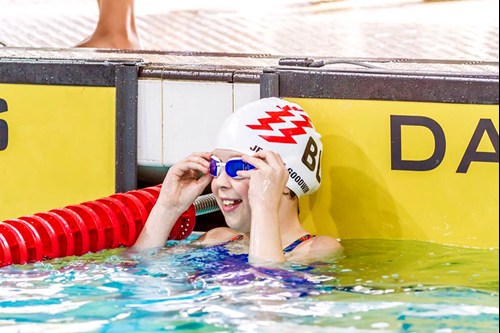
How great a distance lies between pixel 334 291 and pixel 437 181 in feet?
2.22

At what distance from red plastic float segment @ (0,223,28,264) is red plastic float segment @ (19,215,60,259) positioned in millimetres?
72

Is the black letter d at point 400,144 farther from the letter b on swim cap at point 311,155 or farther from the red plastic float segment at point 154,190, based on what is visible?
the red plastic float segment at point 154,190

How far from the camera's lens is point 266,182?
10.1ft

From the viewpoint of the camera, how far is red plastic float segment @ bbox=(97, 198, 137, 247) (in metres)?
3.48

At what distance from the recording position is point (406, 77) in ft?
11.0

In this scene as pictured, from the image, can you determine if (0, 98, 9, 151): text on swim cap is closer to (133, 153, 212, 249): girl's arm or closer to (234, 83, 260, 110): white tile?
(133, 153, 212, 249): girl's arm

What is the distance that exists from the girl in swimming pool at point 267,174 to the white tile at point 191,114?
29 centimetres

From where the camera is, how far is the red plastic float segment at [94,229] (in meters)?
3.39

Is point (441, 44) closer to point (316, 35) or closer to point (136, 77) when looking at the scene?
point (316, 35)

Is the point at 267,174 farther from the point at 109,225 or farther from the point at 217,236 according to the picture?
the point at 109,225

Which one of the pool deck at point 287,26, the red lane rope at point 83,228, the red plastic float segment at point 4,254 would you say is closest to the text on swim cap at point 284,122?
the red lane rope at point 83,228

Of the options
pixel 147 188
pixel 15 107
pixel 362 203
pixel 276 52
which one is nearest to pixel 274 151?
pixel 362 203

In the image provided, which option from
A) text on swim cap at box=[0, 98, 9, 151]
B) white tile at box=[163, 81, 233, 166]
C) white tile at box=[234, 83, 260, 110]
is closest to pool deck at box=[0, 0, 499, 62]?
text on swim cap at box=[0, 98, 9, 151]

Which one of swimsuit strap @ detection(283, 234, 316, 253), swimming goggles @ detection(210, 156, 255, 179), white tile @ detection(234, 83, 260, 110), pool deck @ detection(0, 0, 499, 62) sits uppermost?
pool deck @ detection(0, 0, 499, 62)
